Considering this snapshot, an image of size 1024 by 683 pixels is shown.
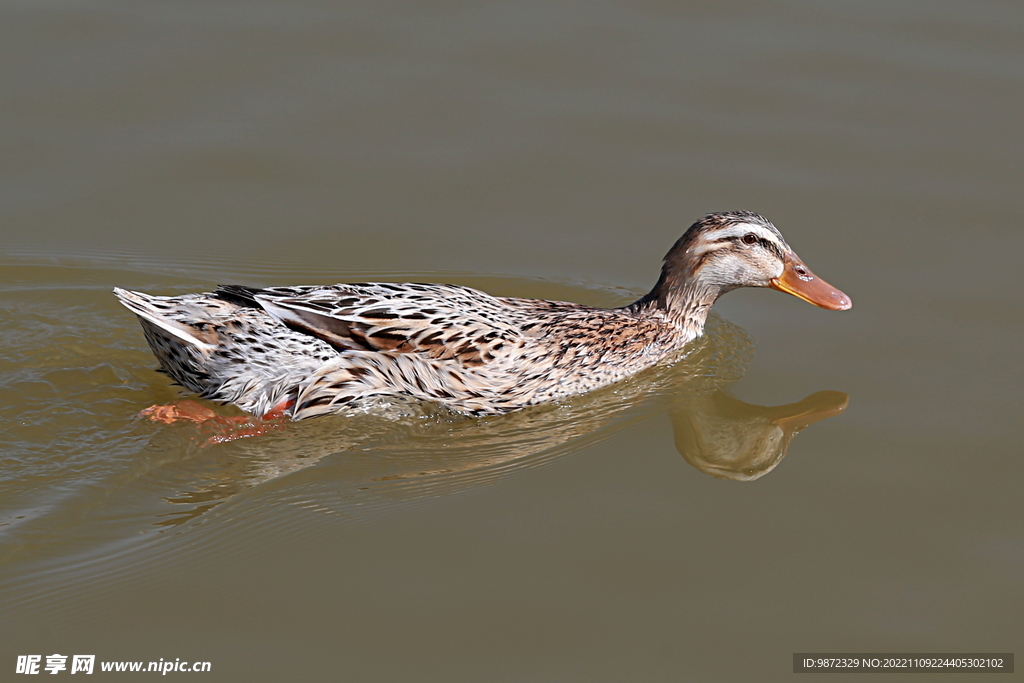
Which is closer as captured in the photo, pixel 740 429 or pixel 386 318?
pixel 386 318

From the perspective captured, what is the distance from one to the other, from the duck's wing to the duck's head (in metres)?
1.57

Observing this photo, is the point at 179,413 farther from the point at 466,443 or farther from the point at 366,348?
the point at 466,443

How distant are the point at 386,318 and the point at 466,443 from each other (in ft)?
3.03

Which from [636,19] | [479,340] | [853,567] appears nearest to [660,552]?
[853,567]

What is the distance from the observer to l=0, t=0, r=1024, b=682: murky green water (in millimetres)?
5691

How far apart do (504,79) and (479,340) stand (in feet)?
14.1

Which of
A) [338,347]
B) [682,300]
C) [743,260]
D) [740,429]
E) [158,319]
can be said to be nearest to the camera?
[158,319]

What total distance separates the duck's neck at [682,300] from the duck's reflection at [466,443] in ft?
1.42

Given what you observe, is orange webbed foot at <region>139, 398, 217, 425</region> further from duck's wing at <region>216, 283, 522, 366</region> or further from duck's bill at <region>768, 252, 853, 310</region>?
duck's bill at <region>768, 252, 853, 310</region>

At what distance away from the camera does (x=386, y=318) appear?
291 inches

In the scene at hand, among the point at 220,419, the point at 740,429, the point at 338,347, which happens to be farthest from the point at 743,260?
the point at 220,419

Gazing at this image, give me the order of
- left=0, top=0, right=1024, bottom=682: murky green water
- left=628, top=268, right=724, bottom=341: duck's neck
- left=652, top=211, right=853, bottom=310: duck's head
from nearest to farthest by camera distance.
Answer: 1. left=0, top=0, right=1024, bottom=682: murky green water
2. left=652, top=211, right=853, bottom=310: duck's head
3. left=628, top=268, right=724, bottom=341: duck's neck

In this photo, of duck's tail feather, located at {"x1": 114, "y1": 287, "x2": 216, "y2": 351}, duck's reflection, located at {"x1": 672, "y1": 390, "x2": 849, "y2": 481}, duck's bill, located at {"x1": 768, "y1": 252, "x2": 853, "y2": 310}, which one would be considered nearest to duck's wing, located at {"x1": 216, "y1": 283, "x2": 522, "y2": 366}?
duck's tail feather, located at {"x1": 114, "y1": 287, "x2": 216, "y2": 351}

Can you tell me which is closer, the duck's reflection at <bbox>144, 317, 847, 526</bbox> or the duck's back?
the duck's reflection at <bbox>144, 317, 847, 526</bbox>
